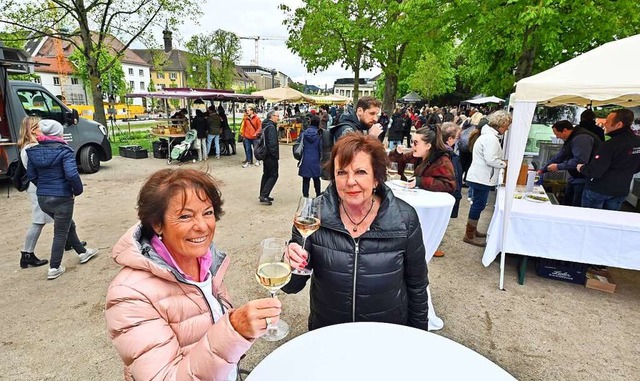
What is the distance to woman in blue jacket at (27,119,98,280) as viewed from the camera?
3.74 meters

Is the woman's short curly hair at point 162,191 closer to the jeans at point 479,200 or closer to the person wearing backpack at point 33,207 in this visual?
the person wearing backpack at point 33,207

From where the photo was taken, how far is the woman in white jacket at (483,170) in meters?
5.23

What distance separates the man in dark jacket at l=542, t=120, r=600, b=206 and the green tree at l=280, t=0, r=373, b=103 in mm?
9914

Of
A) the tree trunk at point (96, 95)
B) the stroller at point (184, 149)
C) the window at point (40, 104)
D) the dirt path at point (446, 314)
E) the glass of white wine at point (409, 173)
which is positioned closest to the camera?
the dirt path at point (446, 314)

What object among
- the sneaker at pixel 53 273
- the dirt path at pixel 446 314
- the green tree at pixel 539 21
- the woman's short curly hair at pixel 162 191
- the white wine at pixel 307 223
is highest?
the green tree at pixel 539 21

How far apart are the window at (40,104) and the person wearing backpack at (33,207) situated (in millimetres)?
5404

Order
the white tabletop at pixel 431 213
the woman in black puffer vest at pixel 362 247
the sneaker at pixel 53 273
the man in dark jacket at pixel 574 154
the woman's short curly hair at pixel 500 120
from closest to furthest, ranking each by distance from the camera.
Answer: the woman in black puffer vest at pixel 362 247
the white tabletop at pixel 431 213
the sneaker at pixel 53 273
the man in dark jacket at pixel 574 154
the woman's short curly hair at pixel 500 120

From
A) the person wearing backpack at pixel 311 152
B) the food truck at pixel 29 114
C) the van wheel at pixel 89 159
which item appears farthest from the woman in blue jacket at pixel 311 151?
the van wheel at pixel 89 159

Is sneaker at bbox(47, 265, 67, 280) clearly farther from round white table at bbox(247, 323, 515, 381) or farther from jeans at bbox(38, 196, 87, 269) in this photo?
round white table at bbox(247, 323, 515, 381)

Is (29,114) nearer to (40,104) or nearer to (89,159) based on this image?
(40,104)

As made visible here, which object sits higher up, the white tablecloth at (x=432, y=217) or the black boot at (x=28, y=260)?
the white tablecloth at (x=432, y=217)

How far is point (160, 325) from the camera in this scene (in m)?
1.12

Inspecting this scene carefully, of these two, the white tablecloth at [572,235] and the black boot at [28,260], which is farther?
the black boot at [28,260]

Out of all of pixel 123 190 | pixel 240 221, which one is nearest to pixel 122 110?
pixel 123 190
